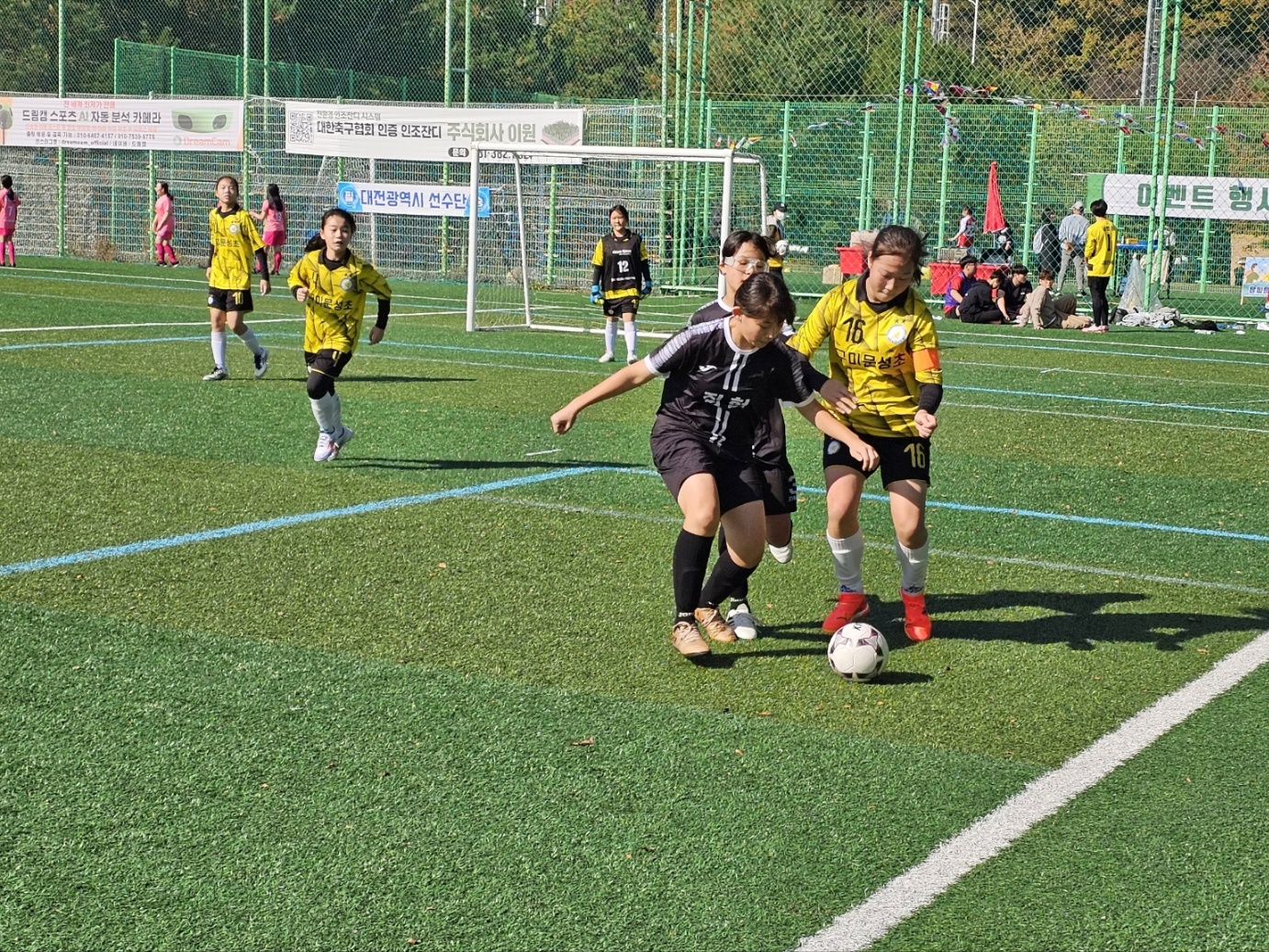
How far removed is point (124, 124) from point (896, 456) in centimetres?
2992

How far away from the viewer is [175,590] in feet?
22.4

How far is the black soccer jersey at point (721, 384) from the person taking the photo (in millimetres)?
6191

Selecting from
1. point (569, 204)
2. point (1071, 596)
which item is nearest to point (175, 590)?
point (1071, 596)

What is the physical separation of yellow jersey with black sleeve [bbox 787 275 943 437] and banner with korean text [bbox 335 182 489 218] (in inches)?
855

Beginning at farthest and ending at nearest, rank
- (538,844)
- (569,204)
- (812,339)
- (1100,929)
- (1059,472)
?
(569,204)
(1059,472)
(812,339)
(538,844)
(1100,929)

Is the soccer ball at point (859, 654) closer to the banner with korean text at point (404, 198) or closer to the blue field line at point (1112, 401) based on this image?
the blue field line at point (1112, 401)

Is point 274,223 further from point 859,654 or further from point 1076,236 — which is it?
point 859,654

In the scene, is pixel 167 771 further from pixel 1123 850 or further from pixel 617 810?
pixel 1123 850

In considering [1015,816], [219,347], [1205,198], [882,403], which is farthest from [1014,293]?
[1015,816]

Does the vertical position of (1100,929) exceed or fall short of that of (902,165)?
it falls short

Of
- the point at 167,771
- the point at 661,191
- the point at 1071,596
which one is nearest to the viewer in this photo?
the point at 167,771

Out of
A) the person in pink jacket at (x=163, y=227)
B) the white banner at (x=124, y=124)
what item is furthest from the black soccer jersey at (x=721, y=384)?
the white banner at (x=124, y=124)

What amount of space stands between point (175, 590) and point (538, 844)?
10.4 feet

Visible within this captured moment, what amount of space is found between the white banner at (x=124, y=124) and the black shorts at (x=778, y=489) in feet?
90.2
